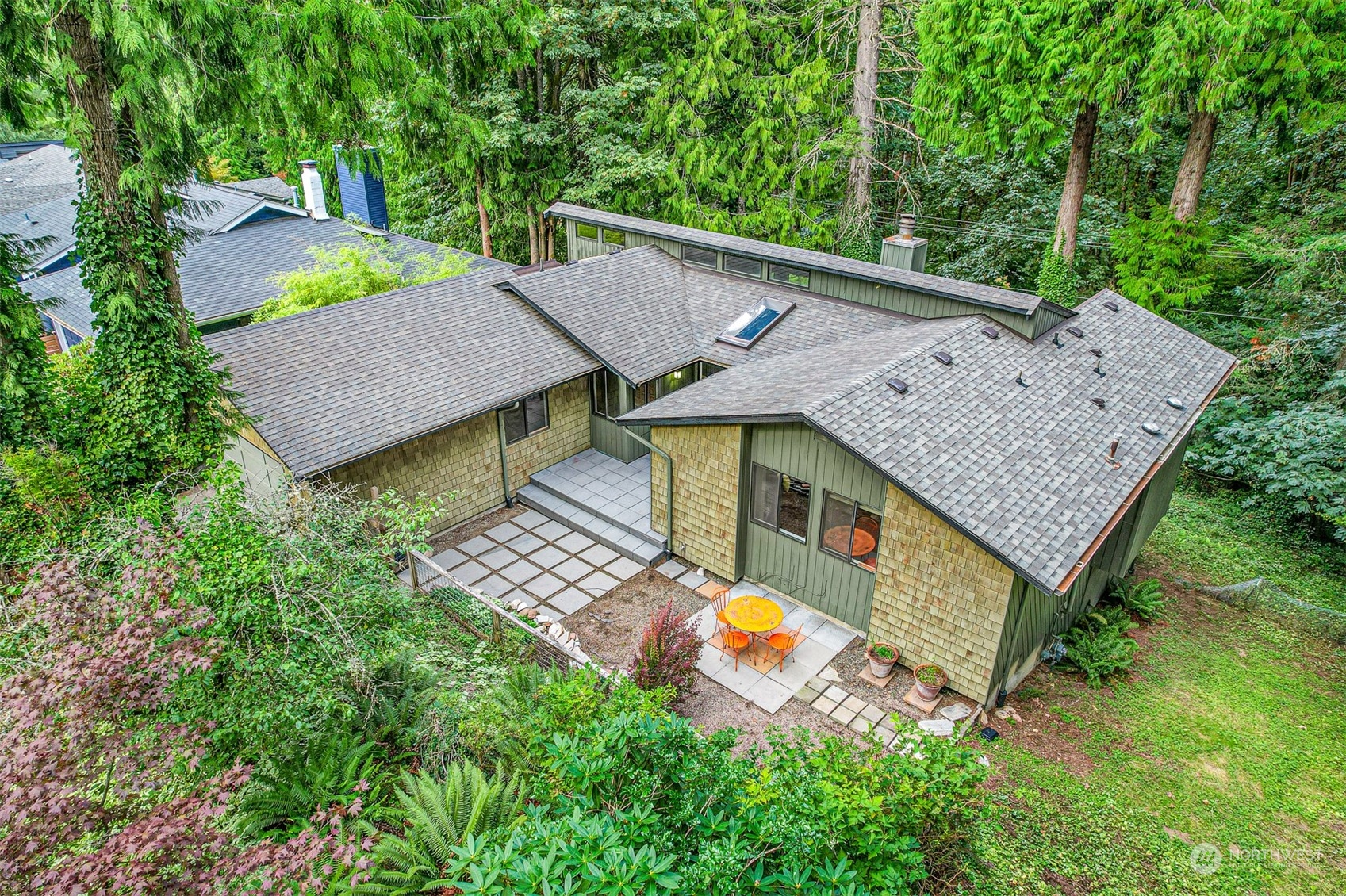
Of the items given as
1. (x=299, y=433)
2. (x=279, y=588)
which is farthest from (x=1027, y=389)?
(x=299, y=433)

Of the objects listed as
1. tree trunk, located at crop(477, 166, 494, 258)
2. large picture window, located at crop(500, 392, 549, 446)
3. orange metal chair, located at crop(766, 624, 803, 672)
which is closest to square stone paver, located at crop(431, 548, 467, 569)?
large picture window, located at crop(500, 392, 549, 446)

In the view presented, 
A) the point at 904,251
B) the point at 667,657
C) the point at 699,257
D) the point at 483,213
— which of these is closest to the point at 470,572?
the point at 667,657

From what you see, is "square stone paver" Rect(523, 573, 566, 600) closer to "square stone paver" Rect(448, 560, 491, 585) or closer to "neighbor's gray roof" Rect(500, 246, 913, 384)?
"square stone paver" Rect(448, 560, 491, 585)

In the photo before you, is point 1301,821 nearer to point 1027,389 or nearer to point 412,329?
point 1027,389

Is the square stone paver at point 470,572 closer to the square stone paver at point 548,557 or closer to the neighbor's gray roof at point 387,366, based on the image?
the square stone paver at point 548,557

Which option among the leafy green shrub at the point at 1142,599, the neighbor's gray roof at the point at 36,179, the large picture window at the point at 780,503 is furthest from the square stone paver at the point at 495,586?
the neighbor's gray roof at the point at 36,179

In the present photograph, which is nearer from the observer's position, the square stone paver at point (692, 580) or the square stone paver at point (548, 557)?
the square stone paver at point (692, 580)

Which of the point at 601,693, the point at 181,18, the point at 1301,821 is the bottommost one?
the point at 1301,821
